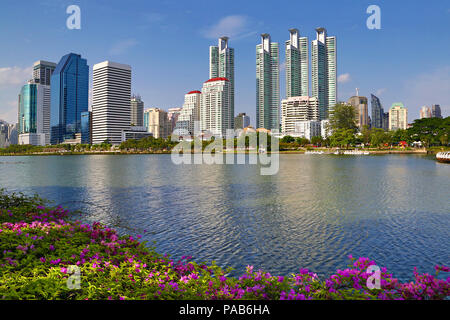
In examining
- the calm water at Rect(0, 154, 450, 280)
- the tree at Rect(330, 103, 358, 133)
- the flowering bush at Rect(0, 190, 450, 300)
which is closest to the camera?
the flowering bush at Rect(0, 190, 450, 300)

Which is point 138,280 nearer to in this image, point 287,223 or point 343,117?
point 287,223

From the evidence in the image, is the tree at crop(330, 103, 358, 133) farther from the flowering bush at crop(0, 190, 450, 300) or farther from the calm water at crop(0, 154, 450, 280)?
the flowering bush at crop(0, 190, 450, 300)

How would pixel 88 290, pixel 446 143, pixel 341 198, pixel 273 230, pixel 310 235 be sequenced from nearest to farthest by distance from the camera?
pixel 88 290 < pixel 310 235 < pixel 273 230 < pixel 341 198 < pixel 446 143

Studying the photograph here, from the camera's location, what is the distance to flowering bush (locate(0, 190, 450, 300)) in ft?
26.3

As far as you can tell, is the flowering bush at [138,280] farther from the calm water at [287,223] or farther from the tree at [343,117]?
the tree at [343,117]

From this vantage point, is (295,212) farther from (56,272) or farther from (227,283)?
(56,272)

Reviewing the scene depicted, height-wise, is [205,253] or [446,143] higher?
[446,143]

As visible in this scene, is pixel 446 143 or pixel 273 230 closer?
pixel 273 230

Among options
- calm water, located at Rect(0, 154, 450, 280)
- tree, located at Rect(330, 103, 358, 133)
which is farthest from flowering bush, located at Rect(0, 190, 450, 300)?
tree, located at Rect(330, 103, 358, 133)

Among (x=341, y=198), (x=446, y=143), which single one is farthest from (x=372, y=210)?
(x=446, y=143)

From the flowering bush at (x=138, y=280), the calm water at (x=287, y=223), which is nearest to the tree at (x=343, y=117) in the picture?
the calm water at (x=287, y=223)

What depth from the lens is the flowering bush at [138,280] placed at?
8023 mm

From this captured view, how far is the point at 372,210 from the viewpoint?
26.4 metres
